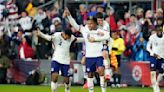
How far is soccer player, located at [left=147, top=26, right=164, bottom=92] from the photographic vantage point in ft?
75.7

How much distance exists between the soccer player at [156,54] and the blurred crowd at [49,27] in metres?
3.80

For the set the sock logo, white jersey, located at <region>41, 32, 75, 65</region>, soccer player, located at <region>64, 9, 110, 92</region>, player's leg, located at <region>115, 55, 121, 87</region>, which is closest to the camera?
soccer player, located at <region>64, 9, 110, 92</region>

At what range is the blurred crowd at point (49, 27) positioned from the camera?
1094 inches

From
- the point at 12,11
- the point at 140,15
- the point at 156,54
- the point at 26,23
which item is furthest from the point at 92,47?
the point at 12,11

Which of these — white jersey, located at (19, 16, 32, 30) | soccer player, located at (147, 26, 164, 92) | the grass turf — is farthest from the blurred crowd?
soccer player, located at (147, 26, 164, 92)

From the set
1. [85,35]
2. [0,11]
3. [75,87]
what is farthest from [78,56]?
[85,35]

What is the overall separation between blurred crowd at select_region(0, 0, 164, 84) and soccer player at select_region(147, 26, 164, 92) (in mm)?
3796

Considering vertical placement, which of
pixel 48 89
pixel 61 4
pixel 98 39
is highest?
pixel 61 4

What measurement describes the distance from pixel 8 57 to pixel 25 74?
99cm

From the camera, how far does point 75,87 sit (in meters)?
26.5

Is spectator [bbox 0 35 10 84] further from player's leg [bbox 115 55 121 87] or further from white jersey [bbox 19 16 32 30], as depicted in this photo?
A: player's leg [bbox 115 55 121 87]

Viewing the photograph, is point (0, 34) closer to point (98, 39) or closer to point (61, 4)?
point (61, 4)

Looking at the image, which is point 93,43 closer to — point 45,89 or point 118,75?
point 45,89

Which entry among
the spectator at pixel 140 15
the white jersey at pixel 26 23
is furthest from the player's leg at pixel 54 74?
the white jersey at pixel 26 23
